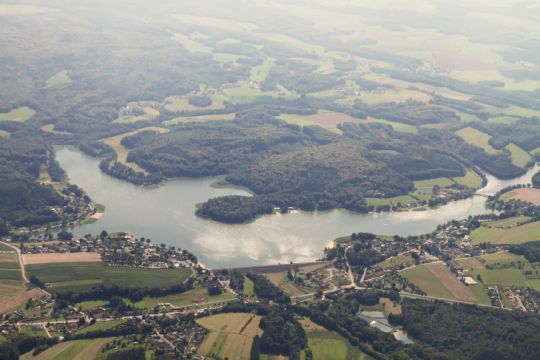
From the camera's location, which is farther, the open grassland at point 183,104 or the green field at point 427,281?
the open grassland at point 183,104

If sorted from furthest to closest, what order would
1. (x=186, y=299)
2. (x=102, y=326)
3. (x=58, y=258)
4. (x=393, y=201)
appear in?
(x=393, y=201), (x=58, y=258), (x=186, y=299), (x=102, y=326)

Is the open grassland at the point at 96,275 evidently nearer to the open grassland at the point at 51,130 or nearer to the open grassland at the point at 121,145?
the open grassland at the point at 121,145

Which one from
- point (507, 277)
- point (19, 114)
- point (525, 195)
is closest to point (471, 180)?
point (525, 195)

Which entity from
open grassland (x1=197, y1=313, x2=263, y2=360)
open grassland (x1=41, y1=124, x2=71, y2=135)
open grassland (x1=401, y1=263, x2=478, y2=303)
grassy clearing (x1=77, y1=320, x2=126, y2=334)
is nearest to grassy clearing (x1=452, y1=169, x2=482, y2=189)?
open grassland (x1=401, y1=263, x2=478, y2=303)

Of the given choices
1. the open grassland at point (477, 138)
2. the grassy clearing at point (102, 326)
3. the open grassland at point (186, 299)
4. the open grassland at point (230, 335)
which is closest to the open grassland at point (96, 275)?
the open grassland at point (186, 299)

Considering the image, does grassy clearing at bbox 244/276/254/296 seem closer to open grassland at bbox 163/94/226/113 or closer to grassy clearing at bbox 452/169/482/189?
grassy clearing at bbox 452/169/482/189

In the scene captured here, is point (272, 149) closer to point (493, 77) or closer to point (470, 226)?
point (470, 226)

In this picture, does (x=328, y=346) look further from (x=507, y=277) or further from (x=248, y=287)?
(x=507, y=277)
